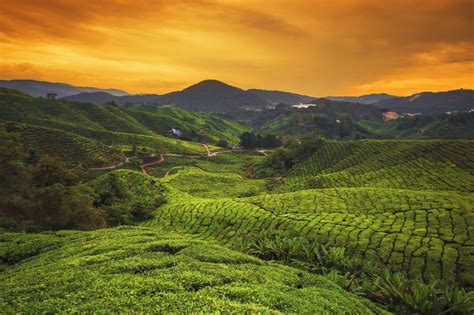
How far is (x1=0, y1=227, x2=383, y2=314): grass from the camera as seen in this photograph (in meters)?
11.4

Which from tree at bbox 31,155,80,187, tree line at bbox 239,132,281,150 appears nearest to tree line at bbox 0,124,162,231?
tree at bbox 31,155,80,187

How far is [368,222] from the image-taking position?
108 ft

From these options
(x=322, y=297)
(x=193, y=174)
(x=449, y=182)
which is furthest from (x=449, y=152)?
(x=322, y=297)

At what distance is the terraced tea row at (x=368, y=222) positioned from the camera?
25.6m

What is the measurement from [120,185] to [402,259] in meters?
38.8

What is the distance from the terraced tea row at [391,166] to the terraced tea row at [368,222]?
2043 centimetres

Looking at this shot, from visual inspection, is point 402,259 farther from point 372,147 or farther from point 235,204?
point 372,147

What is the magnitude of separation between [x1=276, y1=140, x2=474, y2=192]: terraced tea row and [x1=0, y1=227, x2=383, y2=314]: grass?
160ft

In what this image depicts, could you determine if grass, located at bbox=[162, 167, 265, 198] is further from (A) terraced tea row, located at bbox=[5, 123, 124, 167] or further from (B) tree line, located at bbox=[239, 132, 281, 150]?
(B) tree line, located at bbox=[239, 132, 281, 150]

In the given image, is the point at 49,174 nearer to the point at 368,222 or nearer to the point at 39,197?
the point at 39,197

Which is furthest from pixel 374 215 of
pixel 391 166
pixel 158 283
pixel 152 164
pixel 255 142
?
pixel 255 142

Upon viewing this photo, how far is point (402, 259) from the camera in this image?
26.0 meters

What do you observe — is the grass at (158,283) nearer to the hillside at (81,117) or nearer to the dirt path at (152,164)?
the dirt path at (152,164)

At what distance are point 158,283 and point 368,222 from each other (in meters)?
27.3
